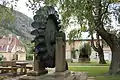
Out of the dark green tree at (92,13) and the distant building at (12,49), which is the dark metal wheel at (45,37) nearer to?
the dark green tree at (92,13)

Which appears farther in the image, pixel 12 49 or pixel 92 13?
pixel 12 49

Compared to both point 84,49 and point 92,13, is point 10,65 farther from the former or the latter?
point 84,49

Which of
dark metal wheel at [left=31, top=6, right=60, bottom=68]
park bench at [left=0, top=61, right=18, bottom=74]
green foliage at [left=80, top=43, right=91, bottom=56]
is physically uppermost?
green foliage at [left=80, top=43, right=91, bottom=56]

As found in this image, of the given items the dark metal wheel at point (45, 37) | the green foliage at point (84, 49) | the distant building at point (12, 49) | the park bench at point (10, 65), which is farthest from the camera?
the distant building at point (12, 49)

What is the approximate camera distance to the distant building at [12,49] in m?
52.8

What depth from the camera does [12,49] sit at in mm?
54156

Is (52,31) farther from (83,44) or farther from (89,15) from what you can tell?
(83,44)

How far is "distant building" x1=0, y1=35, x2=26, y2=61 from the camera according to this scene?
52.8 m

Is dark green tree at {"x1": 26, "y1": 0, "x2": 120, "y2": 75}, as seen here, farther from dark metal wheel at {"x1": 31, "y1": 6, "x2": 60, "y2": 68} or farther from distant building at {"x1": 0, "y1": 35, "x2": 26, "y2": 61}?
distant building at {"x1": 0, "y1": 35, "x2": 26, "y2": 61}

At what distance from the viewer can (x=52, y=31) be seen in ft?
32.3

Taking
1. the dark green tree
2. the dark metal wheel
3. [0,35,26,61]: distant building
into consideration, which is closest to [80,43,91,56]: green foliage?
[0,35,26,61]: distant building

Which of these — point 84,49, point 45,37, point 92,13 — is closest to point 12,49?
point 84,49

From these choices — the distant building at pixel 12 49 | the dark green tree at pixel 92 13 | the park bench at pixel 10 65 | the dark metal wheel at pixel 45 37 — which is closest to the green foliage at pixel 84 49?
the distant building at pixel 12 49

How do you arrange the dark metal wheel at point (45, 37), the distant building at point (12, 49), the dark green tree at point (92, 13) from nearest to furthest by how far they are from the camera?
the dark metal wheel at point (45, 37) < the dark green tree at point (92, 13) < the distant building at point (12, 49)
